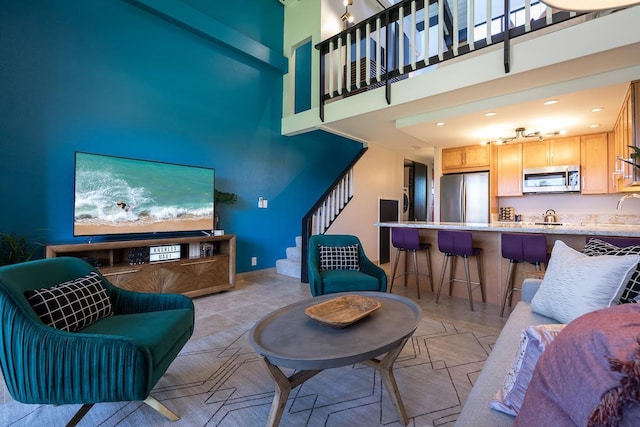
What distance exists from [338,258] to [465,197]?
10.9 ft

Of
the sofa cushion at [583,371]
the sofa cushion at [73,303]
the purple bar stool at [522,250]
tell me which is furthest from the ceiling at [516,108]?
the sofa cushion at [73,303]

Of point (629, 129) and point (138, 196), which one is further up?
point (629, 129)

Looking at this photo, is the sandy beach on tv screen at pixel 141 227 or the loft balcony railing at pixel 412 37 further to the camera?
the sandy beach on tv screen at pixel 141 227

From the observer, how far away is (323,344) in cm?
145

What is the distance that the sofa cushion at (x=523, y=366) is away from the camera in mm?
873

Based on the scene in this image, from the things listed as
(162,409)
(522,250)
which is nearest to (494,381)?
(162,409)

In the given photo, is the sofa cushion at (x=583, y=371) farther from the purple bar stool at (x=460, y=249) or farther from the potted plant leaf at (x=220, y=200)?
the potted plant leaf at (x=220, y=200)

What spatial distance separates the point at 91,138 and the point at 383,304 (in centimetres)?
357

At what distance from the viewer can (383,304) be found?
2055 mm

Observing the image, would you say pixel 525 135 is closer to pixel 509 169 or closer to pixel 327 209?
pixel 509 169

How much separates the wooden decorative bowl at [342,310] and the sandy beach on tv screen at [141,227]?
2556 mm

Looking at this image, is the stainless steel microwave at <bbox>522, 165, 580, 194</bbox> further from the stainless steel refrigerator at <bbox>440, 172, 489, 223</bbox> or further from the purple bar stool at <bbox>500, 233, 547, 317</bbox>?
the purple bar stool at <bbox>500, 233, 547, 317</bbox>

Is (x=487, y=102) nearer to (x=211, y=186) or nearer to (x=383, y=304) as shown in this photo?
(x=383, y=304)

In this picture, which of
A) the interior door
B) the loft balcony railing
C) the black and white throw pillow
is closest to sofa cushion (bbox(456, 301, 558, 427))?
the black and white throw pillow
